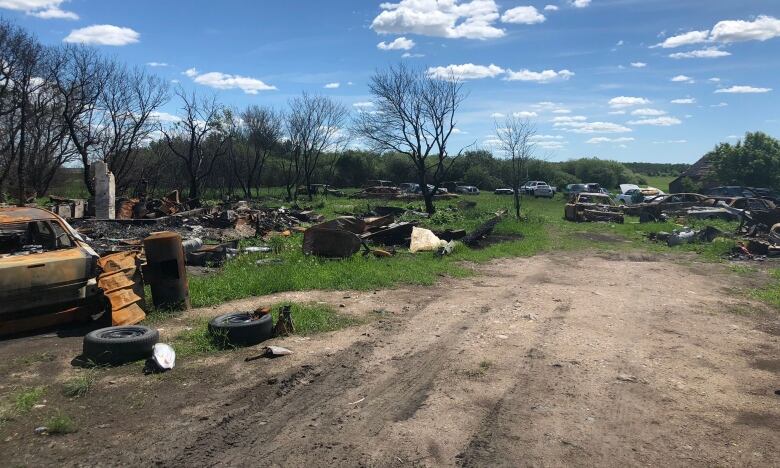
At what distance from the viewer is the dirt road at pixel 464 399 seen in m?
3.83

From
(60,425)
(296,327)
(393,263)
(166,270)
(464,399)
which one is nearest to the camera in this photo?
(60,425)

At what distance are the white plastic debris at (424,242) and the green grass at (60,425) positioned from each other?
11.3 m

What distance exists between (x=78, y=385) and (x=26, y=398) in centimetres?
39

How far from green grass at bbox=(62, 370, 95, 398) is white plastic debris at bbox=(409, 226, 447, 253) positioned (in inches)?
415

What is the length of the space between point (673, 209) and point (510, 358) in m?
24.5

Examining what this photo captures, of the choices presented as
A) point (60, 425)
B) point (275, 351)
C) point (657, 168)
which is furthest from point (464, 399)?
point (657, 168)

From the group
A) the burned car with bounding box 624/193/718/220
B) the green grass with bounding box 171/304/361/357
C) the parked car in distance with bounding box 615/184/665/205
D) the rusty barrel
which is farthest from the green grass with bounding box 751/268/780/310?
the parked car in distance with bounding box 615/184/665/205

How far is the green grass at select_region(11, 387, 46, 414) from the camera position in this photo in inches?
176

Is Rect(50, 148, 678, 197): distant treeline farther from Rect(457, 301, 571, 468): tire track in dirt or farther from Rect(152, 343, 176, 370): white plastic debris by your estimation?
Rect(457, 301, 571, 468): tire track in dirt

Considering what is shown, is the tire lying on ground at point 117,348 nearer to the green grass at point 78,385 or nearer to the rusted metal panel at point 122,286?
the green grass at point 78,385

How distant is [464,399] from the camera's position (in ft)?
15.7

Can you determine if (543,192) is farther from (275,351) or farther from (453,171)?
(275,351)

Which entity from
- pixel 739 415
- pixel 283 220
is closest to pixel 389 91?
pixel 283 220

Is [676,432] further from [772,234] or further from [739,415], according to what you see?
[772,234]
